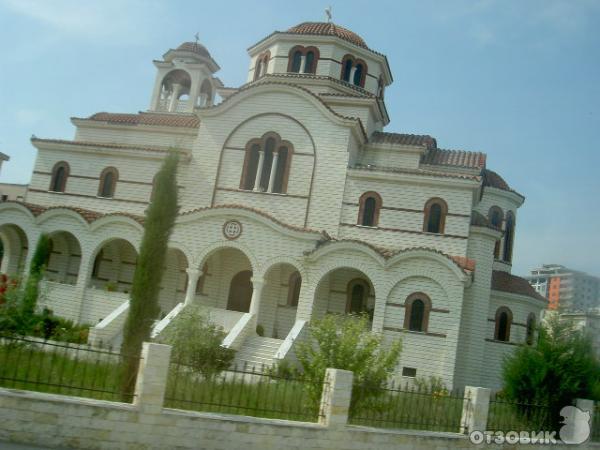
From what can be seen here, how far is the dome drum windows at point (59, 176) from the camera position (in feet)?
83.6

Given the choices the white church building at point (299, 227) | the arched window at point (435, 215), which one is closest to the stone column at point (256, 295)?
the white church building at point (299, 227)

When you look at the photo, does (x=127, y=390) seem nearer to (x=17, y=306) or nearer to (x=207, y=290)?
(x=17, y=306)

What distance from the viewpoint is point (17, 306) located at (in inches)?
542

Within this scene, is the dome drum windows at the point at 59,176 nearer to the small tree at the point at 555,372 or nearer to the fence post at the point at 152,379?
the fence post at the point at 152,379

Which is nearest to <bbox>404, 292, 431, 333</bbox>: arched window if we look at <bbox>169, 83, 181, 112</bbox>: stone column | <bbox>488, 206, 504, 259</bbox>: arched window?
<bbox>488, 206, 504, 259</bbox>: arched window

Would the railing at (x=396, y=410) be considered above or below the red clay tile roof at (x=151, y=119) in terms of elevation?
below

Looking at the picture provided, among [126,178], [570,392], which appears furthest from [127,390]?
[126,178]

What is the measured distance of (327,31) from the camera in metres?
26.9

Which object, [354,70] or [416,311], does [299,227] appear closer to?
[416,311]

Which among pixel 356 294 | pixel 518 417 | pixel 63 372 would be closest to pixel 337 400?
pixel 63 372

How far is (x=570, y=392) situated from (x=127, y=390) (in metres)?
8.92

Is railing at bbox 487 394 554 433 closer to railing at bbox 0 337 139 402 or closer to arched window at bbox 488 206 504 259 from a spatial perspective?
railing at bbox 0 337 139 402

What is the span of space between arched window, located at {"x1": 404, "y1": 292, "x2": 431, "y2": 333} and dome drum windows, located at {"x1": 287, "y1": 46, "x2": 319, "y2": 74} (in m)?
11.9

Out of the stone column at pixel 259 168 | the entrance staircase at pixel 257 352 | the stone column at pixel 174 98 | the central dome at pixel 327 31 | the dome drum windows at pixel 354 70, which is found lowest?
the entrance staircase at pixel 257 352
